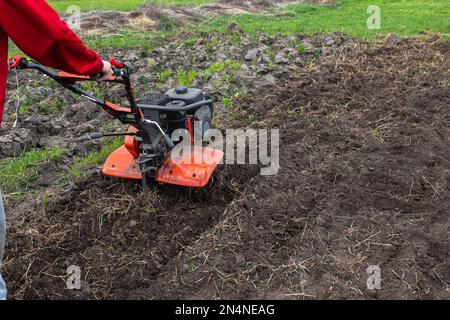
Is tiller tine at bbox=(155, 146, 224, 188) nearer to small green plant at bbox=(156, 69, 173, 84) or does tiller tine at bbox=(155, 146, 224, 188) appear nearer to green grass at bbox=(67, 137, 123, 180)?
green grass at bbox=(67, 137, 123, 180)

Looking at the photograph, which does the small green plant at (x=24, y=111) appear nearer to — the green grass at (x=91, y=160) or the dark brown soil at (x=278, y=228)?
the green grass at (x=91, y=160)

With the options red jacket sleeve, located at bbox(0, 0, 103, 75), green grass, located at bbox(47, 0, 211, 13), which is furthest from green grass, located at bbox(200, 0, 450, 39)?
red jacket sleeve, located at bbox(0, 0, 103, 75)

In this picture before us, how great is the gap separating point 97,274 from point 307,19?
1129 centimetres

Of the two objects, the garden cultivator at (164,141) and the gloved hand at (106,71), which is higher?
the gloved hand at (106,71)

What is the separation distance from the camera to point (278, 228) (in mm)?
4152

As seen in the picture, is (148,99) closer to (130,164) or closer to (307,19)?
(130,164)

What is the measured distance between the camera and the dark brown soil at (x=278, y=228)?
3549 millimetres

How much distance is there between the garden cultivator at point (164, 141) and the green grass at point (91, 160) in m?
0.69

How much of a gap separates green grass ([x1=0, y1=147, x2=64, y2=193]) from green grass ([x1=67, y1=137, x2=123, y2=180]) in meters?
0.34

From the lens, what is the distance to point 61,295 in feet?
11.7

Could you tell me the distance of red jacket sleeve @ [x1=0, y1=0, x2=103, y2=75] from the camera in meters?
2.62

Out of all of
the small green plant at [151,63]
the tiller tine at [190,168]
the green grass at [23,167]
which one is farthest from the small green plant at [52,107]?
the tiller tine at [190,168]

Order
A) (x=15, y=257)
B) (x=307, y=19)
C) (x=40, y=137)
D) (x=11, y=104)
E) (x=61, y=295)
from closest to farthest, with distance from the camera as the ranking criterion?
(x=61, y=295) < (x=15, y=257) < (x=40, y=137) < (x=11, y=104) < (x=307, y=19)

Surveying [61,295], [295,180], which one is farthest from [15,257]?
[295,180]
